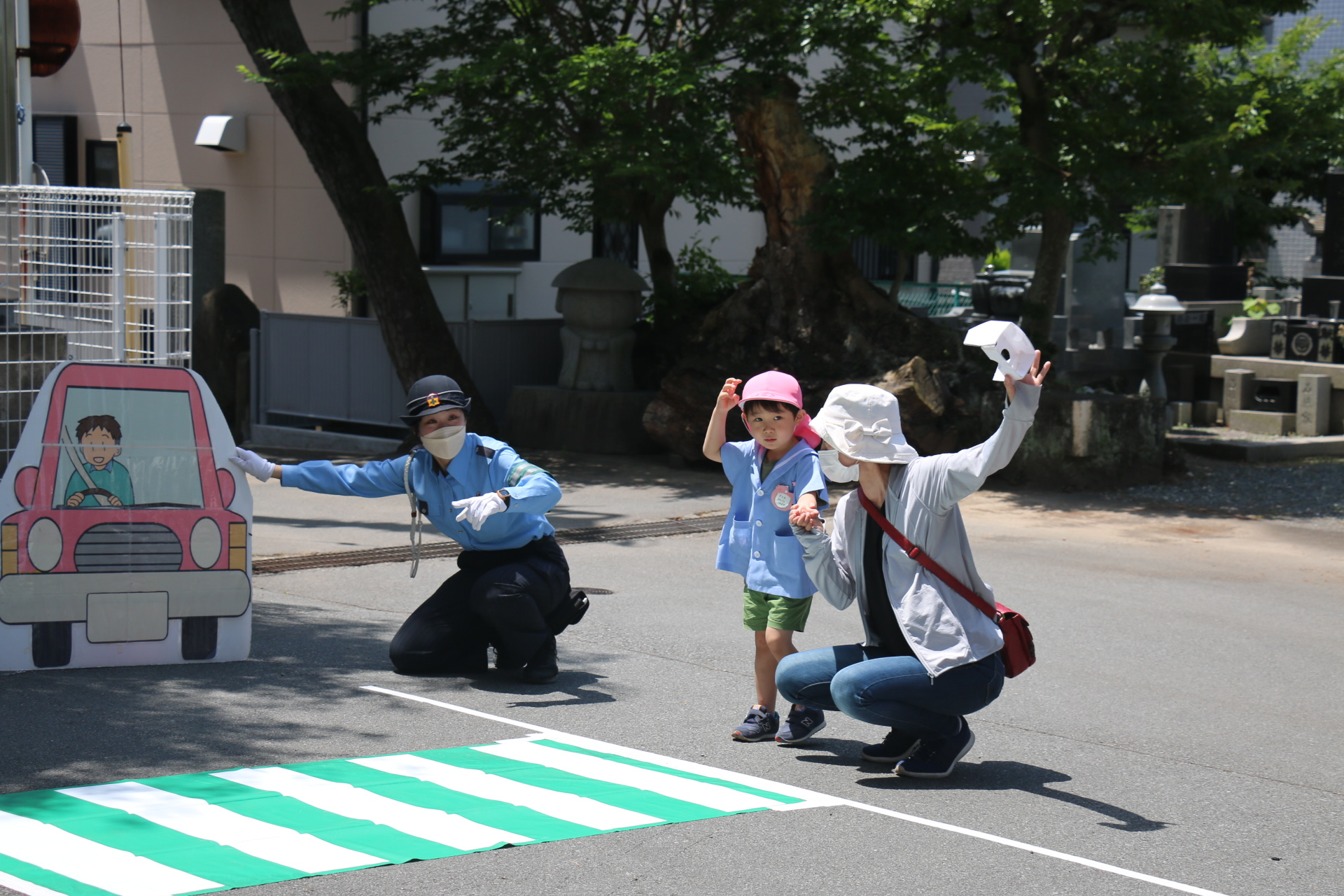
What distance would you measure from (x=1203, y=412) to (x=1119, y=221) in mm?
6304

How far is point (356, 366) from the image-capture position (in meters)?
16.5

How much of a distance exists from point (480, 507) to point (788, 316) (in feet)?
29.7

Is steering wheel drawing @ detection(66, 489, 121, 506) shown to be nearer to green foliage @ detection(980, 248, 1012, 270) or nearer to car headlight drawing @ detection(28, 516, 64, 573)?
car headlight drawing @ detection(28, 516, 64, 573)

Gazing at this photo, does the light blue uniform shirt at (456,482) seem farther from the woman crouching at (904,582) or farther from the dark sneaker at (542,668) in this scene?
the woman crouching at (904,582)

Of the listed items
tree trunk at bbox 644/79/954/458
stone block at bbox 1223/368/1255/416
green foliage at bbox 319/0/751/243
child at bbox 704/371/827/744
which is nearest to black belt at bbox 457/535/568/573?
child at bbox 704/371/827/744

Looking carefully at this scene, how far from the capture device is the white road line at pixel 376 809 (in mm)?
4418

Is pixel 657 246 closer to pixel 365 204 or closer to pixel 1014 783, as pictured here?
pixel 365 204

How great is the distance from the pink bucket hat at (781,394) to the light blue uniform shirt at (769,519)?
0.05m

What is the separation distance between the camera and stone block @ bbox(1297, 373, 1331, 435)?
17.2 metres

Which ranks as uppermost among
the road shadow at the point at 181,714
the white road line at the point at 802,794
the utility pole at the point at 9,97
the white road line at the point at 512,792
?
the utility pole at the point at 9,97


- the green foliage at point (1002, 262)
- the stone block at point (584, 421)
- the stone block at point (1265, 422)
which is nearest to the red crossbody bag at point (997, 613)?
the stone block at point (584, 421)

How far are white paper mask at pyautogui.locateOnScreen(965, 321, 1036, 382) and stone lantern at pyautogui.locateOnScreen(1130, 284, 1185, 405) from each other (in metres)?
14.8

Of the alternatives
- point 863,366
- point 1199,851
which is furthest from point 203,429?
point 863,366

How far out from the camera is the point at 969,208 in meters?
13.5
